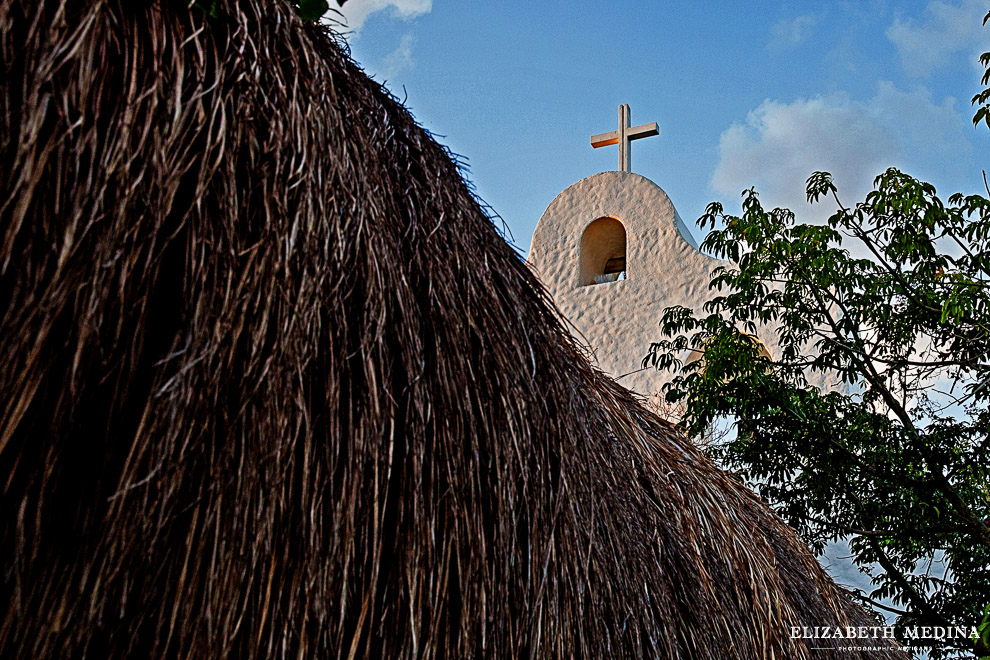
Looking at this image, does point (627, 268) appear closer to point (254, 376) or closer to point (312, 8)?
point (312, 8)

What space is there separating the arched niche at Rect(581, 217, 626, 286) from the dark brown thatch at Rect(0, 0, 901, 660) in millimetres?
6368

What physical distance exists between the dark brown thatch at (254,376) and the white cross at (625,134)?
663 centimetres

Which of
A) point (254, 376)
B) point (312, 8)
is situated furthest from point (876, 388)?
point (254, 376)

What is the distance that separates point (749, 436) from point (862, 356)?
0.87 metres

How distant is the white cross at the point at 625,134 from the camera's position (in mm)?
7988

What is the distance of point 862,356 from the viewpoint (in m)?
5.21

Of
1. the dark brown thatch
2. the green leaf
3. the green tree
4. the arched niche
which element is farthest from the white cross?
the green leaf

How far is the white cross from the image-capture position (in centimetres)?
799

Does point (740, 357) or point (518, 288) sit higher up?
point (740, 357)

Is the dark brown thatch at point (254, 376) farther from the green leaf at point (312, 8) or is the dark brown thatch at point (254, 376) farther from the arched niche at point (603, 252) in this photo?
the arched niche at point (603, 252)

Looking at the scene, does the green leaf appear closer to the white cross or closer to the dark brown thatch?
the dark brown thatch

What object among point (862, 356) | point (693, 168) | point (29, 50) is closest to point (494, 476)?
point (29, 50)

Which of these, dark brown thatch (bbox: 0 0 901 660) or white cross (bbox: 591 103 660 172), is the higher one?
white cross (bbox: 591 103 660 172)

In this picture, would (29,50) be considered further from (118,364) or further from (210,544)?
(210,544)
